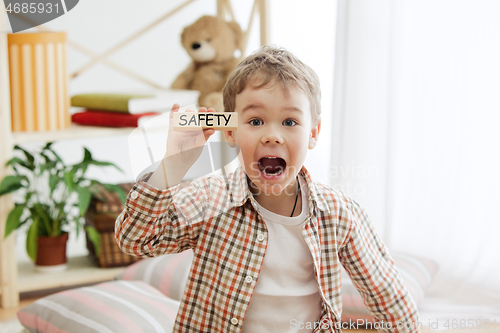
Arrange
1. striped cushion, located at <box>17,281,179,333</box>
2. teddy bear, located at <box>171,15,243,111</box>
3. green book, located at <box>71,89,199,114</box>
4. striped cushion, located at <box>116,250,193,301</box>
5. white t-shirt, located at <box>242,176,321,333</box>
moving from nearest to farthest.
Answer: white t-shirt, located at <box>242,176,321,333</box> → striped cushion, located at <box>17,281,179,333</box> → striped cushion, located at <box>116,250,193,301</box> → green book, located at <box>71,89,199,114</box> → teddy bear, located at <box>171,15,243,111</box>

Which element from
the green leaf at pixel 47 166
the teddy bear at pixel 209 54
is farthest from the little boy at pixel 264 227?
the teddy bear at pixel 209 54

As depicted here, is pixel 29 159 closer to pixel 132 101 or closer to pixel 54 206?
pixel 54 206

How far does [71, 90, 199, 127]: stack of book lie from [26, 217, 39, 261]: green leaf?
0.36 m

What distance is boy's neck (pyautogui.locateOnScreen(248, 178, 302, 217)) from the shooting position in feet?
2.81

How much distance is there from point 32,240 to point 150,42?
0.89m

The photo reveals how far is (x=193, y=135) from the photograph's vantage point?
28.7 inches

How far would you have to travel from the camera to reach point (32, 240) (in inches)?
60.1

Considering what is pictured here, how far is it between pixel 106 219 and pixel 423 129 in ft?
3.06

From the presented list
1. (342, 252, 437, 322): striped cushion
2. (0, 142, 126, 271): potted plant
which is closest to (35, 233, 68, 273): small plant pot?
(0, 142, 126, 271): potted plant

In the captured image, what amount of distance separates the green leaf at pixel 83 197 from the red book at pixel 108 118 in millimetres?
235

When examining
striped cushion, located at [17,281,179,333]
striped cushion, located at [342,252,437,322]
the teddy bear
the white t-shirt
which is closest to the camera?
the white t-shirt

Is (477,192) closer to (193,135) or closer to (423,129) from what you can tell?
(423,129)

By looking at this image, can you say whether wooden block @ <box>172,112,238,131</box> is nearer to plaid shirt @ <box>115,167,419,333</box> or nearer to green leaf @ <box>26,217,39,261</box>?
plaid shirt @ <box>115,167,419,333</box>

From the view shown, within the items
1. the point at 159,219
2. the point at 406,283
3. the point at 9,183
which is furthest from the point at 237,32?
the point at 159,219
